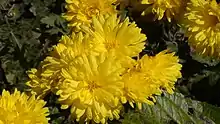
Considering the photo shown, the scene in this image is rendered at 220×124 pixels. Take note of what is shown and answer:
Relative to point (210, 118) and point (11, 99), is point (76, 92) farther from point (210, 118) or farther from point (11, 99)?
point (210, 118)

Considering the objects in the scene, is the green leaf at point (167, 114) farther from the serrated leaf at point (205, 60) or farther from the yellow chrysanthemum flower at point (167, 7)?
the serrated leaf at point (205, 60)

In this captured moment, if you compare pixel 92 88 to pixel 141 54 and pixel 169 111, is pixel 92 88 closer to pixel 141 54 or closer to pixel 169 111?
pixel 169 111

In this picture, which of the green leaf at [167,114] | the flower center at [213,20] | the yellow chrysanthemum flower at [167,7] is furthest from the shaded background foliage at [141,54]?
the flower center at [213,20]

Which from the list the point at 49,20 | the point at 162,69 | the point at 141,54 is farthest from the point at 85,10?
the point at 162,69

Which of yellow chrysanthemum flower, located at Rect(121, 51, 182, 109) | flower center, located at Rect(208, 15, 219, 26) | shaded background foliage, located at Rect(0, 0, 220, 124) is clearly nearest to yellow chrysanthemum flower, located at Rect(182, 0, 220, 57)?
flower center, located at Rect(208, 15, 219, 26)

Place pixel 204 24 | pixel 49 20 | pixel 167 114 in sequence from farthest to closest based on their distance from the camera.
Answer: pixel 49 20, pixel 204 24, pixel 167 114

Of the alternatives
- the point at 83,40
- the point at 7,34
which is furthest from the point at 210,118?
the point at 7,34
